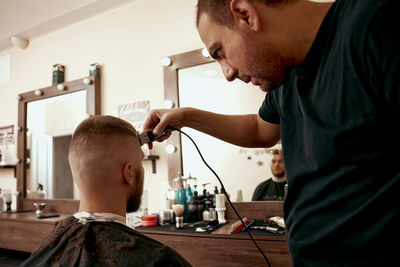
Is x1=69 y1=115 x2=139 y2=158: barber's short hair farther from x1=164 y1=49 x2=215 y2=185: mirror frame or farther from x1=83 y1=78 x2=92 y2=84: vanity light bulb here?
x1=83 y1=78 x2=92 y2=84: vanity light bulb

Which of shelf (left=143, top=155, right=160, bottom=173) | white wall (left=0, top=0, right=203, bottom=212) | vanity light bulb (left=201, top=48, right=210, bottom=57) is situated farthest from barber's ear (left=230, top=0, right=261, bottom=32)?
shelf (left=143, top=155, right=160, bottom=173)

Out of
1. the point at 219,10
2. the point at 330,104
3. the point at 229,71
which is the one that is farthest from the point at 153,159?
the point at 330,104

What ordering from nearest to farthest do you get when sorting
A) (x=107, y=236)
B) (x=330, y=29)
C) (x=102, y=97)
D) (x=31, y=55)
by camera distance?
(x=330, y=29)
(x=107, y=236)
(x=102, y=97)
(x=31, y=55)

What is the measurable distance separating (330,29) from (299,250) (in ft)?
2.10

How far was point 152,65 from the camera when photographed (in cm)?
275

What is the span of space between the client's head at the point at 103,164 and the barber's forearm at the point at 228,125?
1.04ft

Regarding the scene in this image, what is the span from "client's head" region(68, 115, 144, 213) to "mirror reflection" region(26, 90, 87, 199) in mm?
2011

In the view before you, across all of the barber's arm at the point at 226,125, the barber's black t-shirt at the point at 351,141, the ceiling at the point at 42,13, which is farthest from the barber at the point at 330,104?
the ceiling at the point at 42,13

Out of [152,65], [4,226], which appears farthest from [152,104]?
[4,226]

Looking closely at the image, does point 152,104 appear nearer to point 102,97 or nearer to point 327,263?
point 102,97

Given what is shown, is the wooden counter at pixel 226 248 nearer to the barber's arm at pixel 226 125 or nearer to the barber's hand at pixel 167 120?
the barber's arm at pixel 226 125

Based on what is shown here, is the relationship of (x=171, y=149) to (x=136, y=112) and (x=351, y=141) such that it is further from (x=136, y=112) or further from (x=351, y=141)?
(x=351, y=141)

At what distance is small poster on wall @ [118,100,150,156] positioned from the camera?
8.95ft

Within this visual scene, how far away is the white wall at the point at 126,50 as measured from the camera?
264 cm
